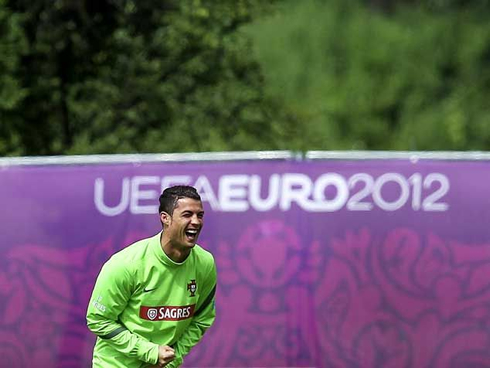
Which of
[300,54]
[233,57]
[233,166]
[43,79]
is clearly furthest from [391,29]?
[233,166]

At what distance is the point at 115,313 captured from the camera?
644 cm

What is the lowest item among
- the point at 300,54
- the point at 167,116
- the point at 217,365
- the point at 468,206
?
the point at 217,365

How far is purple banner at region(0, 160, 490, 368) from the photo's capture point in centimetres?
920

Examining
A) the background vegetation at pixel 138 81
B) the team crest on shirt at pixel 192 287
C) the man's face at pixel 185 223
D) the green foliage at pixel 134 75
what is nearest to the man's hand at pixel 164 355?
the team crest on shirt at pixel 192 287

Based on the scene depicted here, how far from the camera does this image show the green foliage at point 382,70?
111 ft

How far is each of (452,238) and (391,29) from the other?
1049 inches

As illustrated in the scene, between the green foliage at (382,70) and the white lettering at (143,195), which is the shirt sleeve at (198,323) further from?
the green foliage at (382,70)

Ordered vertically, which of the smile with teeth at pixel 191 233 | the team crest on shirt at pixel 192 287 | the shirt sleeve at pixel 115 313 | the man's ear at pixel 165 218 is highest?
the man's ear at pixel 165 218

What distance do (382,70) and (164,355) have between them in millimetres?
28543

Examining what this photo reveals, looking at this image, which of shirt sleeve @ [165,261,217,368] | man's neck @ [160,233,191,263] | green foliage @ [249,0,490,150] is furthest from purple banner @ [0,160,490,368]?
green foliage @ [249,0,490,150]

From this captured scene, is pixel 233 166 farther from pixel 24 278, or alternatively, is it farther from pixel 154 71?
pixel 154 71

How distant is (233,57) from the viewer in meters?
16.1

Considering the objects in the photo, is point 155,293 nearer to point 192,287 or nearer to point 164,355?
point 192,287

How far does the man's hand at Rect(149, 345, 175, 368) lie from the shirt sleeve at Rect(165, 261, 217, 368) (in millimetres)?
248
